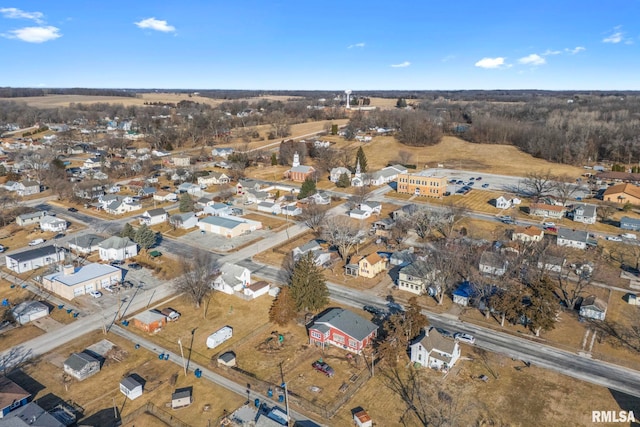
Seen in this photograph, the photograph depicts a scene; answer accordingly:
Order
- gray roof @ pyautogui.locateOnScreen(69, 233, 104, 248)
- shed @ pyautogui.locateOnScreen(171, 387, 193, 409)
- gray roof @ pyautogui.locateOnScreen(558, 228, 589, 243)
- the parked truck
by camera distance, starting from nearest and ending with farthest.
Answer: shed @ pyautogui.locateOnScreen(171, 387, 193, 409), the parked truck, gray roof @ pyautogui.locateOnScreen(558, 228, 589, 243), gray roof @ pyautogui.locateOnScreen(69, 233, 104, 248)

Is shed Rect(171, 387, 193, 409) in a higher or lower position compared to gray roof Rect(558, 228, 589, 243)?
lower

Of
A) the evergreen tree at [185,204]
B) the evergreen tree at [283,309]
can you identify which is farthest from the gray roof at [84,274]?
the evergreen tree at [185,204]

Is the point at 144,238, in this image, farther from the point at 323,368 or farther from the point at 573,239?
the point at 573,239

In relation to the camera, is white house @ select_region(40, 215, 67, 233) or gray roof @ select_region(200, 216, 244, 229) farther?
white house @ select_region(40, 215, 67, 233)

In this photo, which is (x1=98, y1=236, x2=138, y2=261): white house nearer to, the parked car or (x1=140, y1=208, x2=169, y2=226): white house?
the parked car

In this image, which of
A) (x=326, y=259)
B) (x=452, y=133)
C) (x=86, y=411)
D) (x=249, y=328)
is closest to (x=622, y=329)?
(x=326, y=259)

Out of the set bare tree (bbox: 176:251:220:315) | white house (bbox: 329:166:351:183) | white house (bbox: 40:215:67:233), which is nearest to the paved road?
bare tree (bbox: 176:251:220:315)

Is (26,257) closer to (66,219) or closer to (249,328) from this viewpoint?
(66,219)
